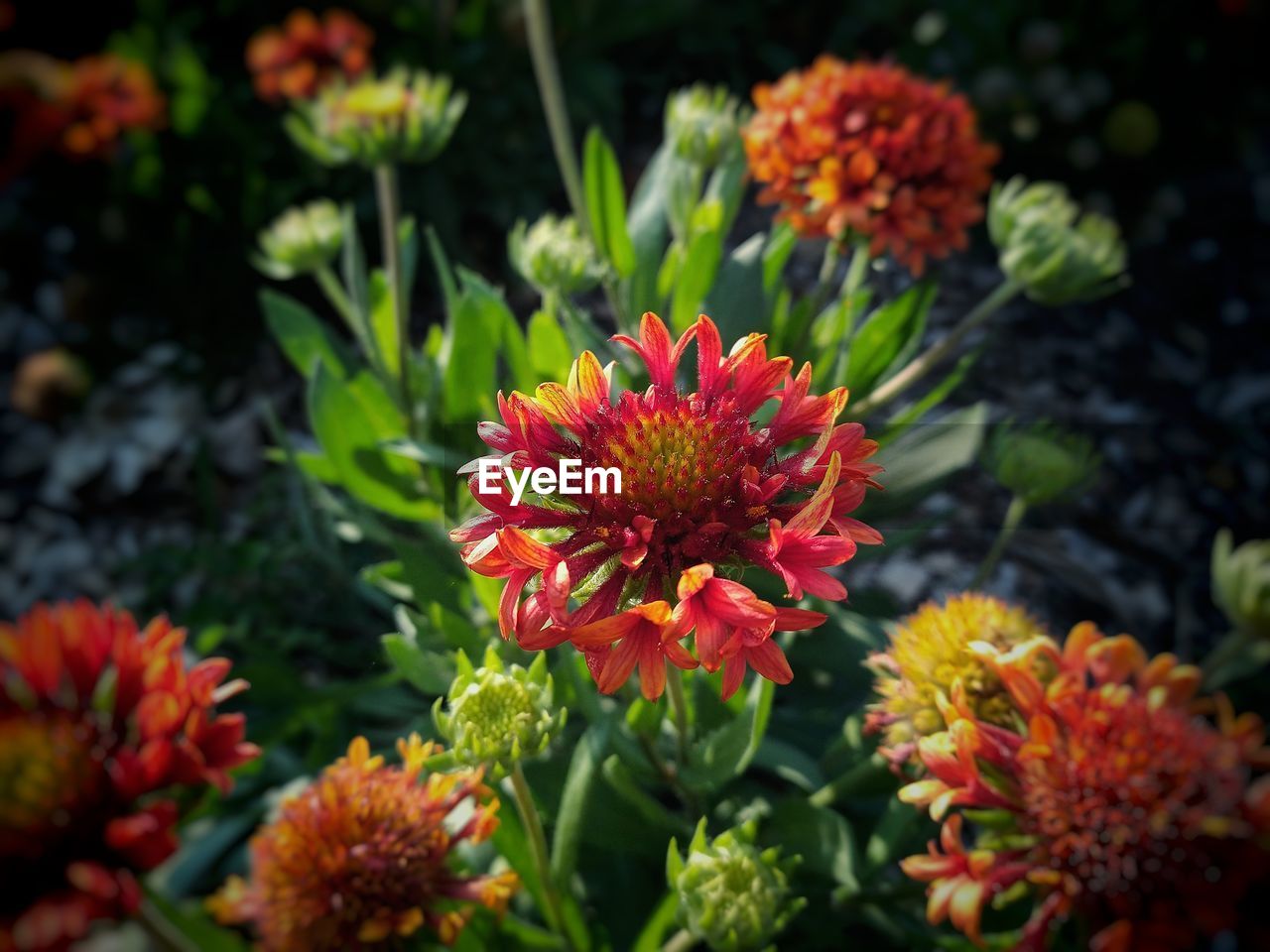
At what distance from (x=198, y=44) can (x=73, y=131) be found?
0.24m

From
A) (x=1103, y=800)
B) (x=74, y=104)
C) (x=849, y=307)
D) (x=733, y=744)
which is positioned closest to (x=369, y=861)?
(x=733, y=744)

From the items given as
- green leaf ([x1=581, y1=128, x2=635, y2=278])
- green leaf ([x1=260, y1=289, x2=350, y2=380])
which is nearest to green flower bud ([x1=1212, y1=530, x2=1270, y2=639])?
green leaf ([x1=581, y1=128, x2=635, y2=278])

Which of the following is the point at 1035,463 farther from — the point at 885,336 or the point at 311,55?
the point at 311,55

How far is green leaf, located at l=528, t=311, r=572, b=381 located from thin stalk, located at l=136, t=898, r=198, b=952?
36cm

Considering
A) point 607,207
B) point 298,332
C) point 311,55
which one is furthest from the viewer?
point 311,55

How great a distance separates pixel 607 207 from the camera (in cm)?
71

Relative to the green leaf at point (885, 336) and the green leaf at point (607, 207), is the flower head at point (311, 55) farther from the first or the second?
the green leaf at point (885, 336)

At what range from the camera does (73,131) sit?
53.0 inches

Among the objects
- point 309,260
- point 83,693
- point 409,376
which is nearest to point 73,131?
point 309,260

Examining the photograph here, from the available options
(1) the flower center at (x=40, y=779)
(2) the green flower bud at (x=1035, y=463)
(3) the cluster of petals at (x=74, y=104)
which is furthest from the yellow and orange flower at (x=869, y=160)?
(3) the cluster of petals at (x=74, y=104)

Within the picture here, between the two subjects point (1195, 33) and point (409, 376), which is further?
point (1195, 33)

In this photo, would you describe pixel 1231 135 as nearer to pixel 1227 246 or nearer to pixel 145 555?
pixel 1227 246

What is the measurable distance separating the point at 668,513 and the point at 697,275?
29 centimetres

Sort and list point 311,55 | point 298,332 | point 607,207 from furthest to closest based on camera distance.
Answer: point 311,55 < point 298,332 < point 607,207
